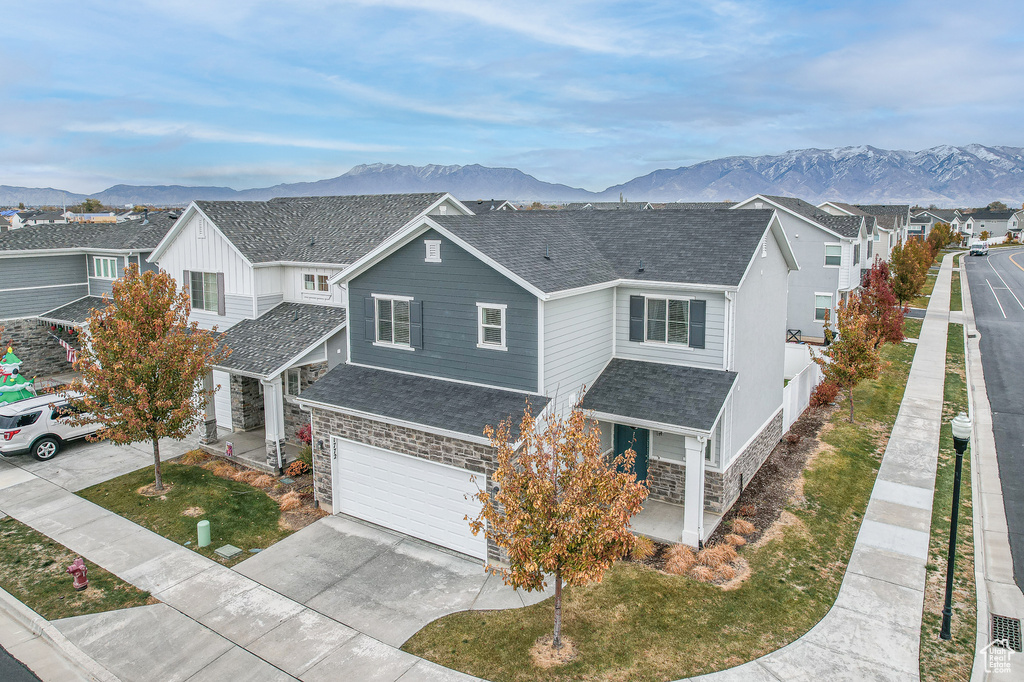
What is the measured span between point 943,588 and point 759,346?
7.40 meters

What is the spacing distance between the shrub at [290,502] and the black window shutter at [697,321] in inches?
434

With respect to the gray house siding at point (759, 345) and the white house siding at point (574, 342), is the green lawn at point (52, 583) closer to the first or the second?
the white house siding at point (574, 342)

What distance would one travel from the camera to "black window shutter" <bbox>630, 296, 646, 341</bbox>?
17.2 metres

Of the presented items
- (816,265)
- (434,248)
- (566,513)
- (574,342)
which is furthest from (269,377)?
(816,265)

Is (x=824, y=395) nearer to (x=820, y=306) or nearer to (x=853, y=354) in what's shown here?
(x=853, y=354)

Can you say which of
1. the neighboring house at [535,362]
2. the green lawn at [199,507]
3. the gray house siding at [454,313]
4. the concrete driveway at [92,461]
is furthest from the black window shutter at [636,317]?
the concrete driveway at [92,461]

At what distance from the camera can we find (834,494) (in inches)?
683

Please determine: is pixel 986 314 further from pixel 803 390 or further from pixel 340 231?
pixel 340 231

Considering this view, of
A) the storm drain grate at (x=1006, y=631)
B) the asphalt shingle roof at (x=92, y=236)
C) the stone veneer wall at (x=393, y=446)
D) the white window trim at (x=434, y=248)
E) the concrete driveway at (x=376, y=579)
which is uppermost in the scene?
the asphalt shingle roof at (x=92, y=236)

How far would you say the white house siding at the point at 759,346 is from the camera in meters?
16.6

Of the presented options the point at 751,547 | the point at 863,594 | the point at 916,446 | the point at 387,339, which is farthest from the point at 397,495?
the point at 916,446

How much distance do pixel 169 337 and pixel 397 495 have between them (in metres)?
7.55

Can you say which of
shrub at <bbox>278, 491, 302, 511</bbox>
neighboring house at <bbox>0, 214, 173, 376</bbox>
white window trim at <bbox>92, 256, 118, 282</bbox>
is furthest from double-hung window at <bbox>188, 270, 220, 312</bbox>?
white window trim at <bbox>92, 256, 118, 282</bbox>

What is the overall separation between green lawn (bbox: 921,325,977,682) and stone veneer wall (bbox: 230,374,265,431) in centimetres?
1983
